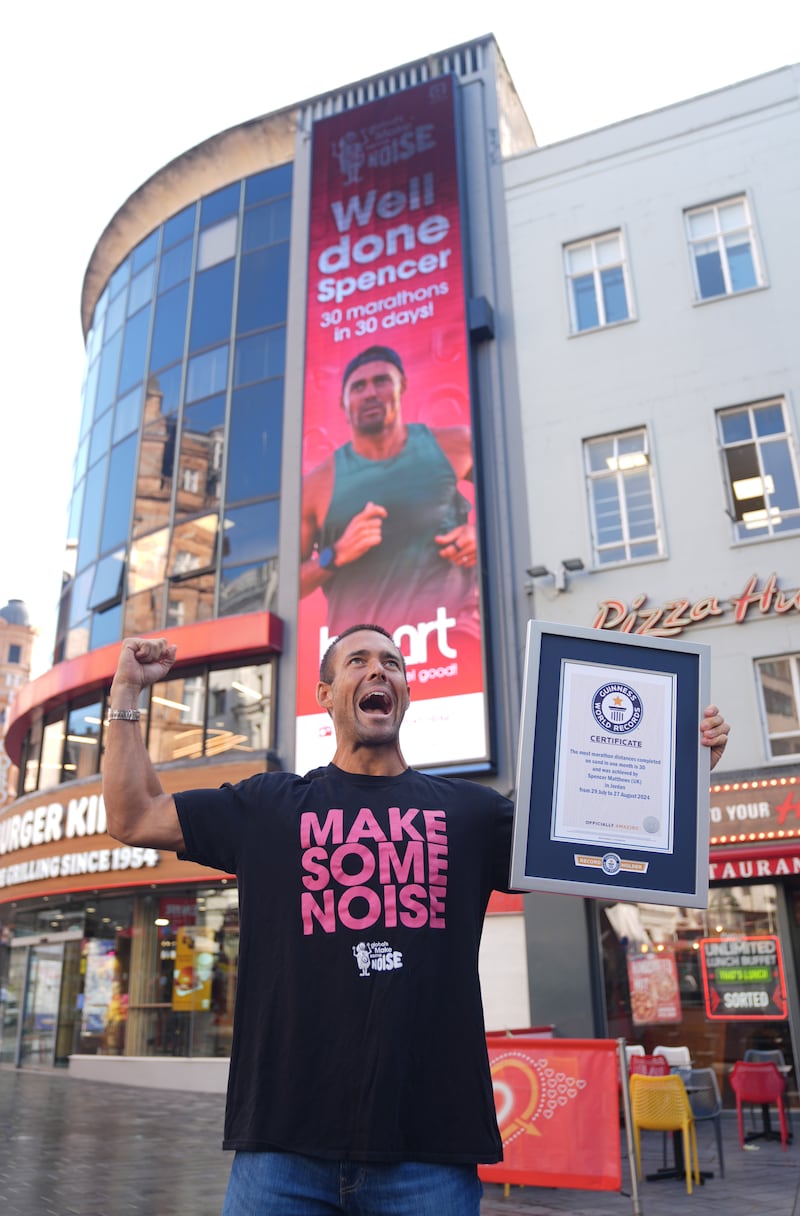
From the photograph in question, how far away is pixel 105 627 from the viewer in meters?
21.6

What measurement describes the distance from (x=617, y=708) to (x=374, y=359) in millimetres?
16843

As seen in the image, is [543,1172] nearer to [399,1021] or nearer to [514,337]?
[399,1021]

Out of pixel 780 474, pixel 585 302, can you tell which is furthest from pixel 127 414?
pixel 780 474

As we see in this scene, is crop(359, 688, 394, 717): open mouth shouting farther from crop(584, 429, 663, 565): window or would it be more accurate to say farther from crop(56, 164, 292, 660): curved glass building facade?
crop(56, 164, 292, 660): curved glass building facade

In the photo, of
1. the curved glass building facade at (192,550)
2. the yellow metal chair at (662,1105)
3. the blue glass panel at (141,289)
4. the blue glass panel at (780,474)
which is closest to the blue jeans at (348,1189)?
the yellow metal chair at (662,1105)

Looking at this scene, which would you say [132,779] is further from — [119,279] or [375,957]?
[119,279]

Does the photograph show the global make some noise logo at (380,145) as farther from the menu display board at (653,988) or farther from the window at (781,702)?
the menu display board at (653,988)

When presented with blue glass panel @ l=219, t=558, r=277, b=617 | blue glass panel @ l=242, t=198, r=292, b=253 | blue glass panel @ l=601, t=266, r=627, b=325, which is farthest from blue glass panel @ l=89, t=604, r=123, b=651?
blue glass panel @ l=601, t=266, r=627, b=325

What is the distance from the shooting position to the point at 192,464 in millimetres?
21375

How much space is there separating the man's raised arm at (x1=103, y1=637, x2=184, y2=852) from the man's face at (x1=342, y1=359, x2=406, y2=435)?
16400 mm

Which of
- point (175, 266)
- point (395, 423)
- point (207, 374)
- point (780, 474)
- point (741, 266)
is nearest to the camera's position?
point (780, 474)

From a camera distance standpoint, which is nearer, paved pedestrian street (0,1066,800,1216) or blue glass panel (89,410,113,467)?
paved pedestrian street (0,1066,800,1216)

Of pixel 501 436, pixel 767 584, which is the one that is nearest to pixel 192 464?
pixel 501 436

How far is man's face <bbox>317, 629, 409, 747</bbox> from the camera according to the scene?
281cm
